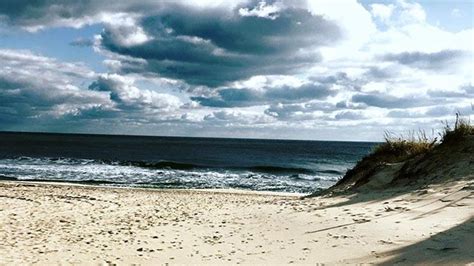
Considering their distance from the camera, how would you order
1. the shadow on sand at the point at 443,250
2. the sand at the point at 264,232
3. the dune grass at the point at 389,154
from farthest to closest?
the dune grass at the point at 389,154, the sand at the point at 264,232, the shadow on sand at the point at 443,250

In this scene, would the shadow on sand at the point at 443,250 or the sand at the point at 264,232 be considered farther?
the sand at the point at 264,232

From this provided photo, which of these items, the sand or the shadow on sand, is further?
the sand

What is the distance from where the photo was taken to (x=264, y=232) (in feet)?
34.6

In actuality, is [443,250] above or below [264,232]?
above

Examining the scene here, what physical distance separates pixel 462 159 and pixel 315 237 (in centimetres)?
758

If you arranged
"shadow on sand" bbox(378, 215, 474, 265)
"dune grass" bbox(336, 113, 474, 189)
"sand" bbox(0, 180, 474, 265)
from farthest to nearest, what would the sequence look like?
"dune grass" bbox(336, 113, 474, 189)
"sand" bbox(0, 180, 474, 265)
"shadow on sand" bbox(378, 215, 474, 265)

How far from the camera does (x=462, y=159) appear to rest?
1421 cm

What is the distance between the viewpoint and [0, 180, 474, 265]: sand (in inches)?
317

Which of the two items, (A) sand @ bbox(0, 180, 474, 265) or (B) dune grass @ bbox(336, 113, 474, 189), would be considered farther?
(B) dune grass @ bbox(336, 113, 474, 189)

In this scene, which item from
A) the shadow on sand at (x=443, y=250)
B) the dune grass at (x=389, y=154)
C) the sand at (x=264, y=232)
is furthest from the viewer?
the dune grass at (x=389, y=154)

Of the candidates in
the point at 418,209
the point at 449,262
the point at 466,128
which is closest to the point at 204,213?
the point at 418,209

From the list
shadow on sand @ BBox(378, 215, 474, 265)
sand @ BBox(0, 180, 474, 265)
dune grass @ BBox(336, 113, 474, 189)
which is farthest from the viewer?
dune grass @ BBox(336, 113, 474, 189)

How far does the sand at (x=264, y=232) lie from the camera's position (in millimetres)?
8062

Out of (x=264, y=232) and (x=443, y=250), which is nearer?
(x=443, y=250)
